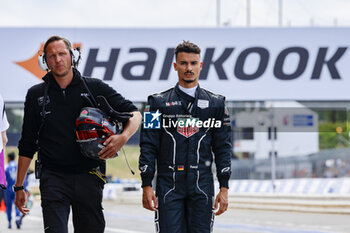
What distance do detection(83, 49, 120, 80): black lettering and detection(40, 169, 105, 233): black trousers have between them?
19.6m

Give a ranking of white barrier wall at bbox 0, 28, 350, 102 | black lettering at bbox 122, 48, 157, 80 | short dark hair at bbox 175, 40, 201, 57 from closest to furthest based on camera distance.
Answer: short dark hair at bbox 175, 40, 201, 57 < white barrier wall at bbox 0, 28, 350, 102 < black lettering at bbox 122, 48, 157, 80

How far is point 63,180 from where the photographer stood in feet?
18.3

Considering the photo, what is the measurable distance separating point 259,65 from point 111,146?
20.2 metres

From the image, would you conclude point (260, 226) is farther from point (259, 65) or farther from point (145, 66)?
point (145, 66)

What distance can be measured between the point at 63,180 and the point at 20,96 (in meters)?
19.6

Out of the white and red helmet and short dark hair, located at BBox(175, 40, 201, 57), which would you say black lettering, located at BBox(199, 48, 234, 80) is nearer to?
short dark hair, located at BBox(175, 40, 201, 57)

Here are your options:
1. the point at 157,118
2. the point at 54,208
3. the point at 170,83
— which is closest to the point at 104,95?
the point at 157,118

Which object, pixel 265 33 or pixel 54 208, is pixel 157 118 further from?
pixel 265 33

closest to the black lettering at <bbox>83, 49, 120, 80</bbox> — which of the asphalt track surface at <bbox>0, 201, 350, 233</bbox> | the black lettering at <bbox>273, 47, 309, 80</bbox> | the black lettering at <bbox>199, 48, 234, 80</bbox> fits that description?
the black lettering at <bbox>199, 48, 234, 80</bbox>

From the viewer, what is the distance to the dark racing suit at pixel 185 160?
5.75 metres

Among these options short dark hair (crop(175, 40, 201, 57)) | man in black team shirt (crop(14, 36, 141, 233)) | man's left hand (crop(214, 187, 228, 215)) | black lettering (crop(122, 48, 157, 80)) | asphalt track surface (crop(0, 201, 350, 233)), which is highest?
black lettering (crop(122, 48, 157, 80))

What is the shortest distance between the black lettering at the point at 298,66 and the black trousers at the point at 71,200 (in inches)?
786

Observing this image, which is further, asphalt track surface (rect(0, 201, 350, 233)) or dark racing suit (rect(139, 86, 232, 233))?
asphalt track surface (rect(0, 201, 350, 233))

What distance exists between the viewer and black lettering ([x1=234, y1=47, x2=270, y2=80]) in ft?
82.7
